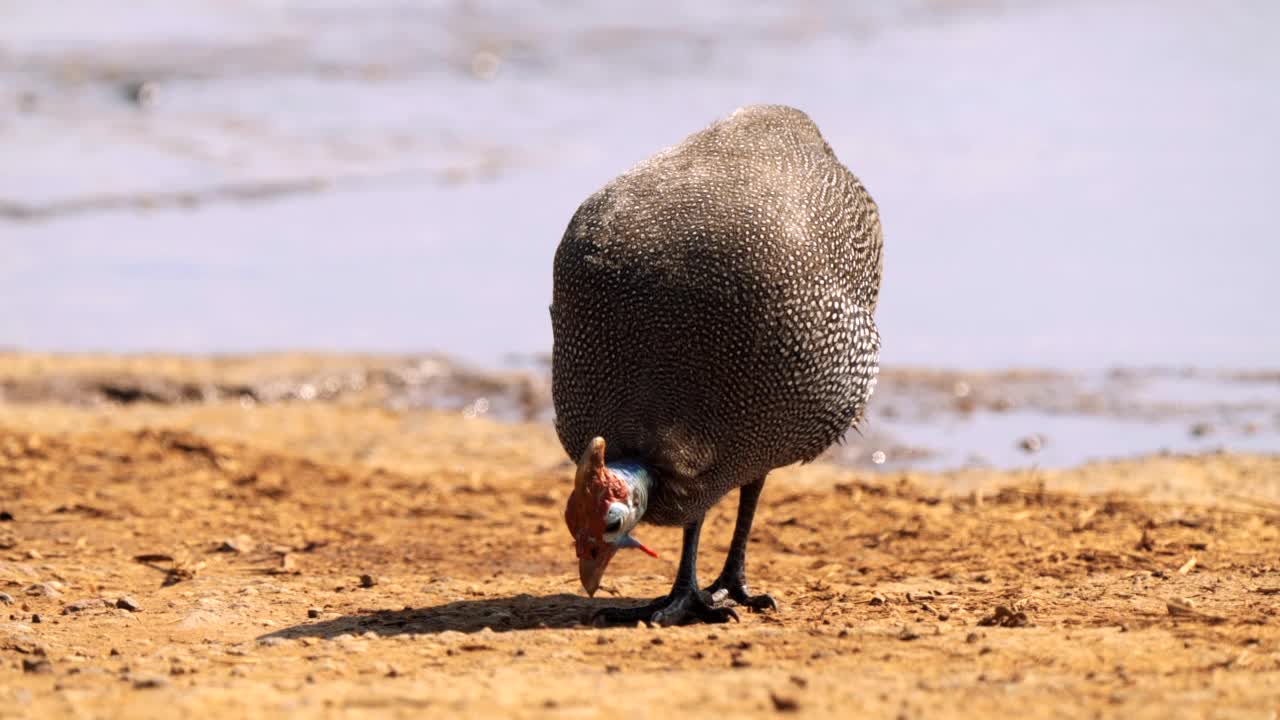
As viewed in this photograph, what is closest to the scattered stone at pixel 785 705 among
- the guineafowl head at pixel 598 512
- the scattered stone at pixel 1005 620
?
the guineafowl head at pixel 598 512

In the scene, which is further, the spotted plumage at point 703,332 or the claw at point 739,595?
the claw at point 739,595

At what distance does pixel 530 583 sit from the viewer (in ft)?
22.8

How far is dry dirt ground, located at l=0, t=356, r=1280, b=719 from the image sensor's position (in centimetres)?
466

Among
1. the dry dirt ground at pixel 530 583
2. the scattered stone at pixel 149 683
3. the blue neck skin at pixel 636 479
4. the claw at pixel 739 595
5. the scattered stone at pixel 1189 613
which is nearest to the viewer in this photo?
the dry dirt ground at pixel 530 583

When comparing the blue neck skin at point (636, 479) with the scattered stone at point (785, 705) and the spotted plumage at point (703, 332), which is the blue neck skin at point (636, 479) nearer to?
the spotted plumage at point (703, 332)

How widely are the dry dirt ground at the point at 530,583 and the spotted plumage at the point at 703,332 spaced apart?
2.04ft

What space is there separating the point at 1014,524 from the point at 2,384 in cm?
747

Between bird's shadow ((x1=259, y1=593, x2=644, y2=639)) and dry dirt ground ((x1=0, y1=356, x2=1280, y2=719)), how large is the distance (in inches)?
0.9

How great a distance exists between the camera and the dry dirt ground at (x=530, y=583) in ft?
15.3

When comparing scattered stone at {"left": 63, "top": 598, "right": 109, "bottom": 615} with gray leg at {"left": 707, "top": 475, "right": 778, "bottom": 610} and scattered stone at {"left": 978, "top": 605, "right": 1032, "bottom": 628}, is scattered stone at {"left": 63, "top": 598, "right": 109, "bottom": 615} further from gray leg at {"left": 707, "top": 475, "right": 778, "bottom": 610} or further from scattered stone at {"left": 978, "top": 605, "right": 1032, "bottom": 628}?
scattered stone at {"left": 978, "top": 605, "right": 1032, "bottom": 628}

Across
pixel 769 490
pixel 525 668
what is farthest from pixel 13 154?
pixel 525 668

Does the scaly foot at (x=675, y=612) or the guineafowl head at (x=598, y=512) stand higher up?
the guineafowl head at (x=598, y=512)

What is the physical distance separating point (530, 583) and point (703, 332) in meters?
1.79

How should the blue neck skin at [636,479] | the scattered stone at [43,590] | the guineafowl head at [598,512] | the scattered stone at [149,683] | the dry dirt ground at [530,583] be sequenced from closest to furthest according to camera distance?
the dry dirt ground at [530,583], the scattered stone at [149,683], the guineafowl head at [598,512], the blue neck skin at [636,479], the scattered stone at [43,590]
